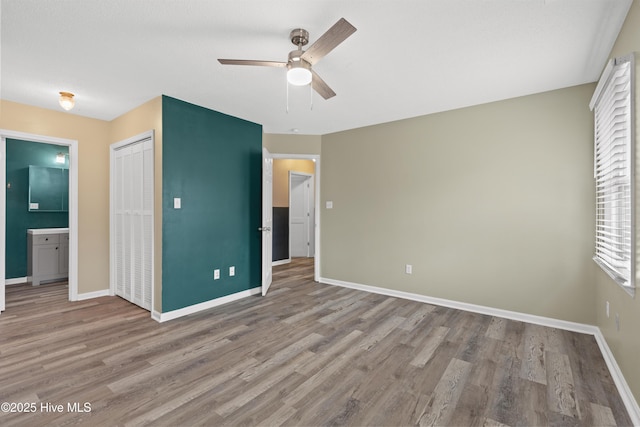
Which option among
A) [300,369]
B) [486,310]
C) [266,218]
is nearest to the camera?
[300,369]

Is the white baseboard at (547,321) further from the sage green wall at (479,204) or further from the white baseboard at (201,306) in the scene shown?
the white baseboard at (201,306)

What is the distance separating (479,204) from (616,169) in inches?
55.7

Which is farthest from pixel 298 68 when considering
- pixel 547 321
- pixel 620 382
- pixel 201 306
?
pixel 547 321

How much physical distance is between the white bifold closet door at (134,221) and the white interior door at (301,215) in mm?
3570

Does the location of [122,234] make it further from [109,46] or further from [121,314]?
[109,46]

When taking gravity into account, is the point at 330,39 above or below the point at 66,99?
below

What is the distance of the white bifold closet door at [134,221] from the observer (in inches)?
135

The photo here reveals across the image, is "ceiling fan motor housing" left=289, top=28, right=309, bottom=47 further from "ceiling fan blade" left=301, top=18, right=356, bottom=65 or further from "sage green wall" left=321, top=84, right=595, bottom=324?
"sage green wall" left=321, top=84, right=595, bottom=324

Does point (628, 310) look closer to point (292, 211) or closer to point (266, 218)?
point (266, 218)

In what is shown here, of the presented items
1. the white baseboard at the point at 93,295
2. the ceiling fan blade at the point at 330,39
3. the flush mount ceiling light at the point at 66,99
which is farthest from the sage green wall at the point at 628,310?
the white baseboard at the point at 93,295

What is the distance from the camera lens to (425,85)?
297cm

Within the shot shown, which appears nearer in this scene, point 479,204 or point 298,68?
point 298,68

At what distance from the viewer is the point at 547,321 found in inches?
122

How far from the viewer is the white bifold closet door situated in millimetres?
3426
